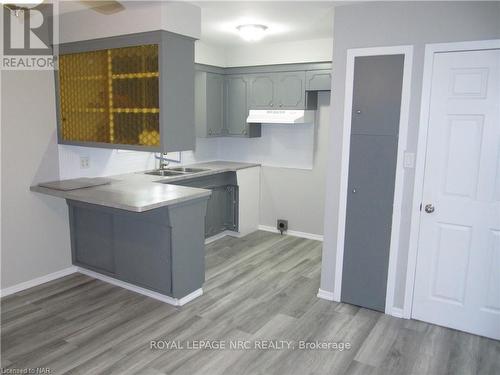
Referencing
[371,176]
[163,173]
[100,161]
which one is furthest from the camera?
[163,173]

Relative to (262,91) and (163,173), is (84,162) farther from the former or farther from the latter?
(262,91)

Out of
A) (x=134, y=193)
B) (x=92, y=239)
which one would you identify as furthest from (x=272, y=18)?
(x=92, y=239)

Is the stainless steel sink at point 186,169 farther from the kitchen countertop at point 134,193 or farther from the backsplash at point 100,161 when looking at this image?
the kitchen countertop at point 134,193

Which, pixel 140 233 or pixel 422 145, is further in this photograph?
pixel 140 233

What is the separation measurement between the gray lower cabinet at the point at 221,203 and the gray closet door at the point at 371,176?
202 centimetres

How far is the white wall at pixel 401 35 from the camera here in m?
2.71

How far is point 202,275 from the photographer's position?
Result: 357 centimetres

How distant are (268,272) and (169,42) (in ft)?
7.92

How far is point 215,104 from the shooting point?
17.3ft

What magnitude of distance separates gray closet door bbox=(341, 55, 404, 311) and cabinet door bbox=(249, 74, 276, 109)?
80.0 inches

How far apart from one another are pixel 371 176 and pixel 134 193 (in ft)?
6.47

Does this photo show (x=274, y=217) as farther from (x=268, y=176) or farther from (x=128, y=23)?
(x=128, y=23)

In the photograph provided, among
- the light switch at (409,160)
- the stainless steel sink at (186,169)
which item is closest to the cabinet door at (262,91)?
the stainless steel sink at (186,169)
